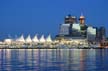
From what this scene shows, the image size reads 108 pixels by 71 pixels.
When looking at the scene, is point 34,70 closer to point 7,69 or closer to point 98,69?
point 7,69

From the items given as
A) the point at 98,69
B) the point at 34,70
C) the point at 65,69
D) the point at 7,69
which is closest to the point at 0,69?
the point at 7,69

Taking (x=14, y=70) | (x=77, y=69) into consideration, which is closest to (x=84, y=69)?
(x=77, y=69)

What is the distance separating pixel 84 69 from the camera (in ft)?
143

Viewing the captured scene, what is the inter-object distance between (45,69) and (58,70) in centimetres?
199

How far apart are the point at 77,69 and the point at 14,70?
241 inches

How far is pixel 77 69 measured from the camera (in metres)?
43.7

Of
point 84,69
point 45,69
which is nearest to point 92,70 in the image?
point 84,69

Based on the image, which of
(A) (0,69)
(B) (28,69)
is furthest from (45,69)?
(A) (0,69)

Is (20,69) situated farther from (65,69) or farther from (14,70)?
(65,69)

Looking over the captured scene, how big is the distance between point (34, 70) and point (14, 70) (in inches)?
75.8

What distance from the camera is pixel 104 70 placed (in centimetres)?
4275

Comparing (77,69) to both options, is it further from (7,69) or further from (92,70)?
(7,69)

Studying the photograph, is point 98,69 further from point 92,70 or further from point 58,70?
point 58,70

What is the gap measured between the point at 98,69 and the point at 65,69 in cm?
328
